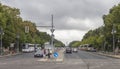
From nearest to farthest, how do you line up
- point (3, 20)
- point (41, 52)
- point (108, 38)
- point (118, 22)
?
point (41, 52)
point (3, 20)
point (118, 22)
point (108, 38)

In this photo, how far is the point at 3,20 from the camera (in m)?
89.8

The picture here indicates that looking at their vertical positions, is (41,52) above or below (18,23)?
below

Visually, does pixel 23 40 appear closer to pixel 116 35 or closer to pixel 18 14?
pixel 18 14

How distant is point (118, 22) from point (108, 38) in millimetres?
8371

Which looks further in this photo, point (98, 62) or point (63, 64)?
point (98, 62)

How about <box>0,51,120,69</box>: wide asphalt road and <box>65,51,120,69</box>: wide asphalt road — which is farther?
<box>65,51,120,69</box>: wide asphalt road

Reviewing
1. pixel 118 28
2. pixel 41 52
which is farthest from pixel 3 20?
pixel 118 28

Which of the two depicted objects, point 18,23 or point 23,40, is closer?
point 18,23

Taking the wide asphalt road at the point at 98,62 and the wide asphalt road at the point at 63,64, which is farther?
the wide asphalt road at the point at 98,62

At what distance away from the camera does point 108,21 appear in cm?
9938

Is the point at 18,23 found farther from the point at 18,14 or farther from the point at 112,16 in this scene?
the point at 112,16

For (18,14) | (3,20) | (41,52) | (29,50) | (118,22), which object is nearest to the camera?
(41,52)

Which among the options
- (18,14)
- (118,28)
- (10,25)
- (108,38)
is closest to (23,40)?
(18,14)

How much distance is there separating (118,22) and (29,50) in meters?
38.5
